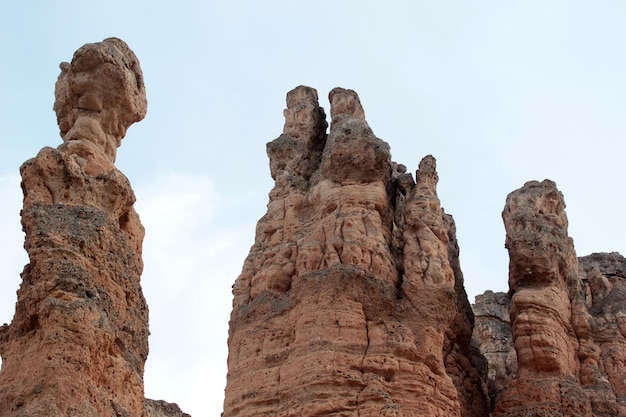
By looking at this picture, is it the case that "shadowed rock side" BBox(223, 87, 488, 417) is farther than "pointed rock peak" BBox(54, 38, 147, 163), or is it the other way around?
"shadowed rock side" BBox(223, 87, 488, 417)

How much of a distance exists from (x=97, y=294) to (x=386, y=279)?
12.8m

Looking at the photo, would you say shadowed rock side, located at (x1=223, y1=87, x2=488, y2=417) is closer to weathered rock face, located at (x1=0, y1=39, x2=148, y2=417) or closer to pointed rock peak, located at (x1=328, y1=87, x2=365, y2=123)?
pointed rock peak, located at (x1=328, y1=87, x2=365, y2=123)

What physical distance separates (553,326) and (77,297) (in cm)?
1685

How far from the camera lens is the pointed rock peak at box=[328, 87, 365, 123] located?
26016mm

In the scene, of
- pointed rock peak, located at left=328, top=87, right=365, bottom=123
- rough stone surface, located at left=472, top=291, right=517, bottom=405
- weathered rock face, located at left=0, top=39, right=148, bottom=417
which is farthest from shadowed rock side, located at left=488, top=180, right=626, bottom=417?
weathered rock face, located at left=0, top=39, right=148, bottom=417

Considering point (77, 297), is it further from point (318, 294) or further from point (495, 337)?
point (495, 337)

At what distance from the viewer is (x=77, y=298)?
862cm

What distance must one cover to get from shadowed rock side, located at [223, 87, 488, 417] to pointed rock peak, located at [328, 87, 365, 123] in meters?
0.15

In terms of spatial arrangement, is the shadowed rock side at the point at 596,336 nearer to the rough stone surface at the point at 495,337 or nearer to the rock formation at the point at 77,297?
the rough stone surface at the point at 495,337

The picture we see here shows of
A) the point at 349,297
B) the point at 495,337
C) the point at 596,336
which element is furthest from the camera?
the point at 495,337

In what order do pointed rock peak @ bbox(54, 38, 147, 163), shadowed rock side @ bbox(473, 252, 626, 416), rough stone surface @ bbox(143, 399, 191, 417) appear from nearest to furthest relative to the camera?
rough stone surface @ bbox(143, 399, 191, 417) → pointed rock peak @ bbox(54, 38, 147, 163) → shadowed rock side @ bbox(473, 252, 626, 416)

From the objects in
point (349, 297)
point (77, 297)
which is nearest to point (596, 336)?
point (349, 297)

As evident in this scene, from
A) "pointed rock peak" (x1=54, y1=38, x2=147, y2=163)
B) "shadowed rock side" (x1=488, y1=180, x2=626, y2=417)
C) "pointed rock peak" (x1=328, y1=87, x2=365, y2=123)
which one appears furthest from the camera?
"pointed rock peak" (x1=328, y1=87, x2=365, y2=123)

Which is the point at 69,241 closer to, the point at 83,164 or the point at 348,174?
the point at 83,164
